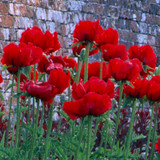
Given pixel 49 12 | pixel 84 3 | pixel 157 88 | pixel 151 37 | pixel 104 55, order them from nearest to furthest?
pixel 157 88 < pixel 104 55 < pixel 49 12 < pixel 84 3 < pixel 151 37

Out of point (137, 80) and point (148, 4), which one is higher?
point (137, 80)

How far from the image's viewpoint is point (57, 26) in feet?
19.6

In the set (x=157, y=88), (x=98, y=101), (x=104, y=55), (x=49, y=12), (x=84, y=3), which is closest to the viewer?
(x=98, y=101)

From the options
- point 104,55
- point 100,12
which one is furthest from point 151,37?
point 104,55

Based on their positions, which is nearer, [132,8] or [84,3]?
[84,3]

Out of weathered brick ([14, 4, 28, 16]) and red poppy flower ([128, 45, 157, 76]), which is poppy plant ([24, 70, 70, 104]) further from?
weathered brick ([14, 4, 28, 16])

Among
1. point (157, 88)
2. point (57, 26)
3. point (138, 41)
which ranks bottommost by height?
point (138, 41)

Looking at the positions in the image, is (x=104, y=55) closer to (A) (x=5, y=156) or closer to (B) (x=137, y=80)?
(B) (x=137, y=80)

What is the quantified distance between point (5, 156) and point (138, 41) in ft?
19.3

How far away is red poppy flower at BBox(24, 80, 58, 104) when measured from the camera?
4.65 ft

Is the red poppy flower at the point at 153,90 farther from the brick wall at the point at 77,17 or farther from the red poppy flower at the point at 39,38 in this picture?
the brick wall at the point at 77,17

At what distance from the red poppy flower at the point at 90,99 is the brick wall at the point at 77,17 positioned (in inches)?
160

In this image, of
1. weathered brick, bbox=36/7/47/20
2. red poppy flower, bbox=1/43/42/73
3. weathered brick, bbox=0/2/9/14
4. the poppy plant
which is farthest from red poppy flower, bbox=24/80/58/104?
weathered brick, bbox=36/7/47/20

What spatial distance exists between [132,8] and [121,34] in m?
0.55
